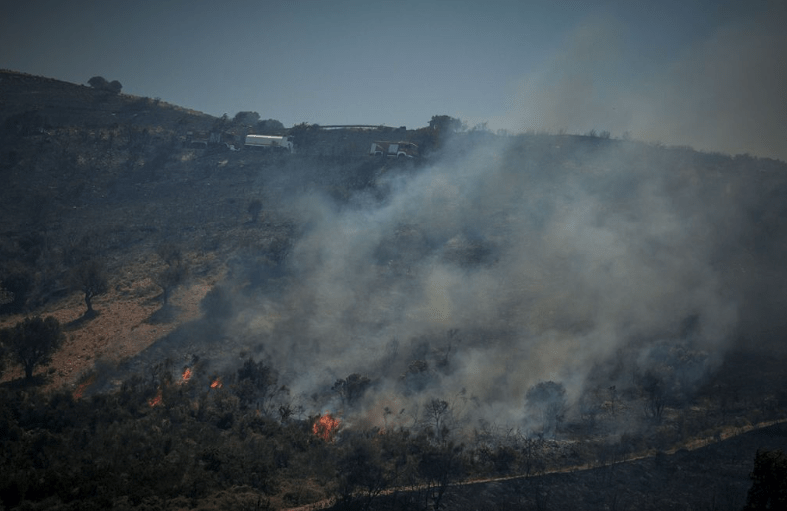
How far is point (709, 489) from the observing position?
19.4 metres

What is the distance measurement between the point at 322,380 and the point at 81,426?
11085 millimetres

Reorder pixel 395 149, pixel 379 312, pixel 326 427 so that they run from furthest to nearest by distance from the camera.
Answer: pixel 395 149 → pixel 379 312 → pixel 326 427

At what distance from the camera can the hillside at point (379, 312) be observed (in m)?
19.7

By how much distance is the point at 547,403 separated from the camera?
24078 millimetres

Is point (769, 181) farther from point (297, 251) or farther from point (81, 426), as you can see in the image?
point (81, 426)

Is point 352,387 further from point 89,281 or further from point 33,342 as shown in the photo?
point 89,281

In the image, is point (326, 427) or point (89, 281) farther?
point (89, 281)

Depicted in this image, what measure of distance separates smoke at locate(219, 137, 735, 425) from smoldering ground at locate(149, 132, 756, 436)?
0.12 m

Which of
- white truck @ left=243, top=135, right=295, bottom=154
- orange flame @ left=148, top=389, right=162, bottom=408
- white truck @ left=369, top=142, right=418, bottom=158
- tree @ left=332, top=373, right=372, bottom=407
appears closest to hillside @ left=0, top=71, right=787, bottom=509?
tree @ left=332, top=373, right=372, bottom=407

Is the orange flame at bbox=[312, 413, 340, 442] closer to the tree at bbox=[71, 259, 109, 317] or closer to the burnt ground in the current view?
the burnt ground

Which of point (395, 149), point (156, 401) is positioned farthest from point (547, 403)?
point (395, 149)

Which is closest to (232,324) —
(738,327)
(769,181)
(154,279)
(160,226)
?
(154,279)

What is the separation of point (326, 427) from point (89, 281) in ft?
64.3

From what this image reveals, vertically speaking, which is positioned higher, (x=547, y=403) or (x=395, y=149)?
(x=395, y=149)
